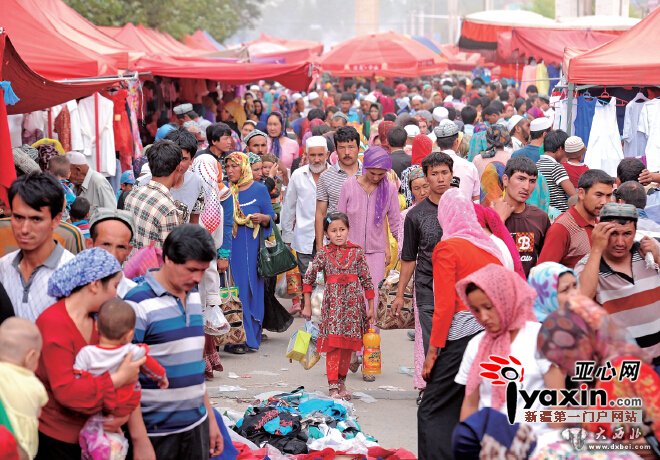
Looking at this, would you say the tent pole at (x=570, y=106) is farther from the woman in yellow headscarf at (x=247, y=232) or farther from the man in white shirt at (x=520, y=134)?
the woman in yellow headscarf at (x=247, y=232)

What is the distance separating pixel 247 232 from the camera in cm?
998

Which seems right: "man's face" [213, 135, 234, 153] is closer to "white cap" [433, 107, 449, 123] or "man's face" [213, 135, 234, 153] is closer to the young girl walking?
the young girl walking

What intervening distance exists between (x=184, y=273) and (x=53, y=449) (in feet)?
2.93

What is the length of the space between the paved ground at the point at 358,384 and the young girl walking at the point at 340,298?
36 centimetres

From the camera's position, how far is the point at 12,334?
163 inches

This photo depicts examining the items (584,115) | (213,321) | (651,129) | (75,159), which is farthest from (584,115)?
(213,321)

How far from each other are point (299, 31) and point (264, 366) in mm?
151664

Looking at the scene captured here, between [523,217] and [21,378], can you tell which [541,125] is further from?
[21,378]

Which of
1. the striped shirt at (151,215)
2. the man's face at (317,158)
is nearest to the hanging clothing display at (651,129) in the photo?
the man's face at (317,158)

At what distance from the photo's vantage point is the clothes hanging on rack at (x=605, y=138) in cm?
1295

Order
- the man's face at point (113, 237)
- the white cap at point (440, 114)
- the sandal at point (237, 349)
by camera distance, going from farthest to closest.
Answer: the white cap at point (440, 114) < the sandal at point (237, 349) < the man's face at point (113, 237)

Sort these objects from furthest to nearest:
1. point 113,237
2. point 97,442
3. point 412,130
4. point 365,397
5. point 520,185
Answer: point 412,130, point 365,397, point 520,185, point 113,237, point 97,442

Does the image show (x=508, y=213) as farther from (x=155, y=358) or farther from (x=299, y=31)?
(x=299, y=31)

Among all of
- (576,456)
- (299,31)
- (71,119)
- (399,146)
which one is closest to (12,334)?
(576,456)
